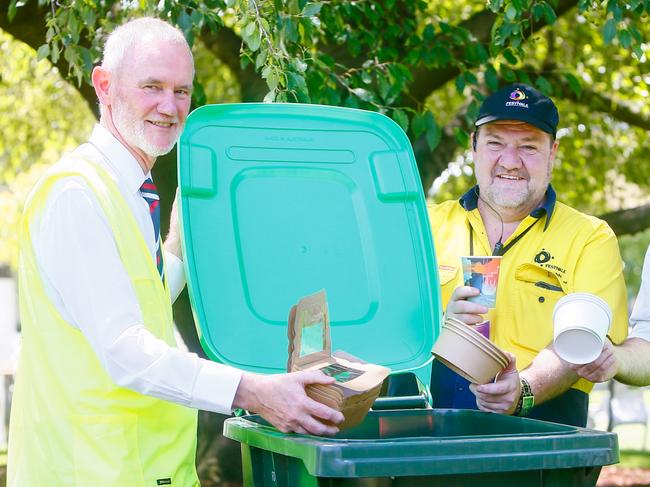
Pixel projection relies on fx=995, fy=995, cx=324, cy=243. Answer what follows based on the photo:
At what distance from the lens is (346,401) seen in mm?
2312

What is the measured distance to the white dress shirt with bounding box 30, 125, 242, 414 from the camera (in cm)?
222

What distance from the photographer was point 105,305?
7.33 ft

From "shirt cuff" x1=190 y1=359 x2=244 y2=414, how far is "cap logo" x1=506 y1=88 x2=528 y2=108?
160cm

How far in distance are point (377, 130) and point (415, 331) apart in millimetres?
703

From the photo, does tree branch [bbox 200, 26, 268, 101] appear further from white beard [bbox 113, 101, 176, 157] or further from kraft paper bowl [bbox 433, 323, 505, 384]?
kraft paper bowl [bbox 433, 323, 505, 384]

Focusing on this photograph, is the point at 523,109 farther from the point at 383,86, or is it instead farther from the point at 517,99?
the point at 383,86

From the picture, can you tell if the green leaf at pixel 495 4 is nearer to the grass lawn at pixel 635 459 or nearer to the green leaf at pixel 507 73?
the green leaf at pixel 507 73

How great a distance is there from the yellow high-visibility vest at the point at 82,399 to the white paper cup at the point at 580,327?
101cm

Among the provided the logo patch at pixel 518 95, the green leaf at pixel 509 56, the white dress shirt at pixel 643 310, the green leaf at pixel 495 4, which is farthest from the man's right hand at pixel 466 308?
the green leaf at pixel 509 56

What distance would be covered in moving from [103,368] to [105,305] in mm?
168

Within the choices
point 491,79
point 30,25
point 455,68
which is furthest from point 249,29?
point 455,68

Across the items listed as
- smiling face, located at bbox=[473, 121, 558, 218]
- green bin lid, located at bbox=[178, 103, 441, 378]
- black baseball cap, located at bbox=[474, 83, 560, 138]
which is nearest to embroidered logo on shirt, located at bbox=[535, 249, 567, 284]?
smiling face, located at bbox=[473, 121, 558, 218]

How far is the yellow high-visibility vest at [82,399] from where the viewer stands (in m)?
2.29

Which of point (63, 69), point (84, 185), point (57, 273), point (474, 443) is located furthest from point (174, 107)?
point (63, 69)
